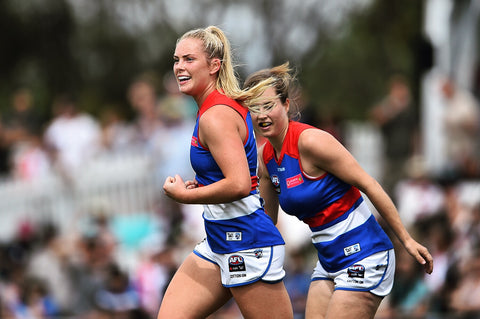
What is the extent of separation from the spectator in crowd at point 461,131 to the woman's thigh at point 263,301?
702 cm

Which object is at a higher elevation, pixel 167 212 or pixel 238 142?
pixel 238 142

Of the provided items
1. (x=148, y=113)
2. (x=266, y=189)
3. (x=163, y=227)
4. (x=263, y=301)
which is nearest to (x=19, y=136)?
(x=148, y=113)

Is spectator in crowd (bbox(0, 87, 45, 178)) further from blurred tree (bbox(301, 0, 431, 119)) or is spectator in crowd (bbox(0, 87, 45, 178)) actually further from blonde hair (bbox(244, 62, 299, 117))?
blurred tree (bbox(301, 0, 431, 119))

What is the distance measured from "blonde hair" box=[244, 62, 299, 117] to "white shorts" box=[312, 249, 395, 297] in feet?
3.30

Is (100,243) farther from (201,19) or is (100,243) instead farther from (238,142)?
(201,19)

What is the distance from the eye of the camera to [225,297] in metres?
4.55

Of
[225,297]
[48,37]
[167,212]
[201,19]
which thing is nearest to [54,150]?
[167,212]

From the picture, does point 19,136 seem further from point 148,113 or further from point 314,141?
point 314,141

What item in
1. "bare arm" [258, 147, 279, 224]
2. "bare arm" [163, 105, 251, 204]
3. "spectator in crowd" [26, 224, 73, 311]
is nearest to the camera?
"bare arm" [163, 105, 251, 204]

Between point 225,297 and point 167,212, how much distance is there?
6717 mm

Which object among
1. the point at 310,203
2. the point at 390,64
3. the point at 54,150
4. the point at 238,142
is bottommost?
the point at 390,64

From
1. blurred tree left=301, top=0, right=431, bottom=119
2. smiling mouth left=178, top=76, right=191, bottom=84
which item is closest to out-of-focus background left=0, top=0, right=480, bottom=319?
smiling mouth left=178, top=76, right=191, bottom=84

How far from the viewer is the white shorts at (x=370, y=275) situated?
4461 mm

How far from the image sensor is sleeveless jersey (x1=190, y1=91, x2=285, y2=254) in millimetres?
4301
